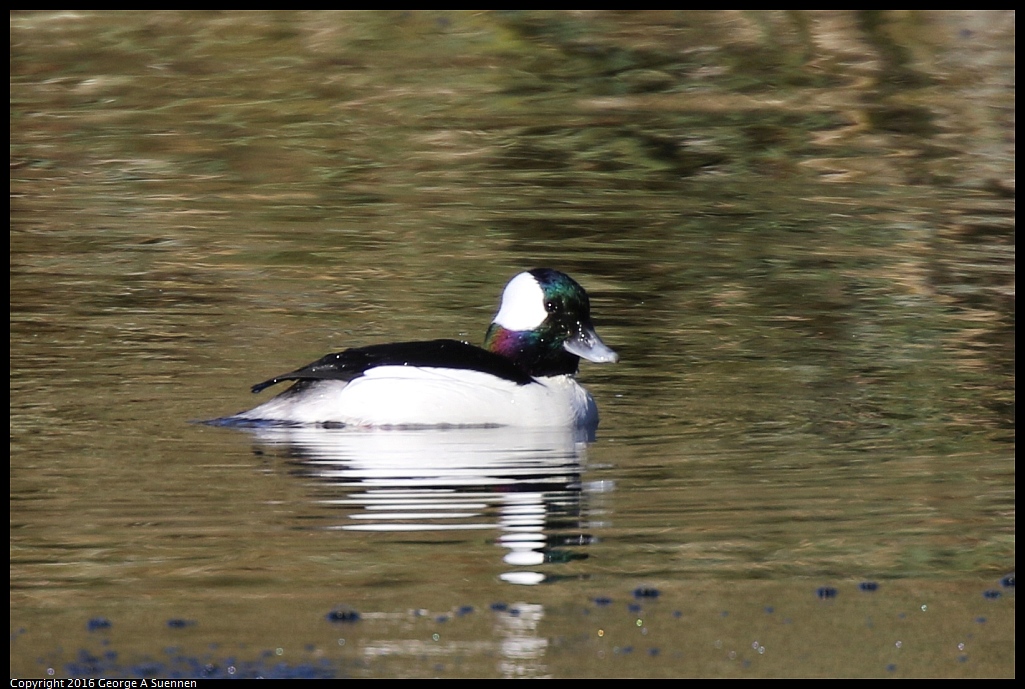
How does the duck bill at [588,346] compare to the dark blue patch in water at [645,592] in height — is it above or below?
below

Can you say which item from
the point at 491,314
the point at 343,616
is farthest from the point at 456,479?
the point at 491,314

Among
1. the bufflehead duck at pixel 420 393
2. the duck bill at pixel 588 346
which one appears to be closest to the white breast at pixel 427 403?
the bufflehead duck at pixel 420 393

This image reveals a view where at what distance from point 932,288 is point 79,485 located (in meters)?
6.16

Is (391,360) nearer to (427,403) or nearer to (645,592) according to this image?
(427,403)

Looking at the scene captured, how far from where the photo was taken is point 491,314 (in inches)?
445

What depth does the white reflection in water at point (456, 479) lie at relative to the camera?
7.05 meters

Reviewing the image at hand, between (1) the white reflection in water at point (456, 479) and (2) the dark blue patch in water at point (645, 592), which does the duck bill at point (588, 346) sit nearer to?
(1) the white reflection in water at point (456, 479)

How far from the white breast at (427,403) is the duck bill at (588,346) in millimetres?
363

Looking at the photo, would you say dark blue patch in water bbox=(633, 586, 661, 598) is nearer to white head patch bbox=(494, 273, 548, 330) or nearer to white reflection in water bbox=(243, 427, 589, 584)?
white reflection in water bbox=(243, 427, 589, 584)

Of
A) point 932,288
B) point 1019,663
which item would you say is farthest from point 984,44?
point 1019,663

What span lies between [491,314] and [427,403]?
2252 mm

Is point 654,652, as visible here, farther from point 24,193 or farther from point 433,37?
point 433,37

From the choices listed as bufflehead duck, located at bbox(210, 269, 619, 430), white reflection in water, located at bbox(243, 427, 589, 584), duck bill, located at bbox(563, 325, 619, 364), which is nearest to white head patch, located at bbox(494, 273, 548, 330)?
duck bill, located at bbox(563, 325, 619, 364)

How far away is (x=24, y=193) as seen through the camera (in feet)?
46.8
